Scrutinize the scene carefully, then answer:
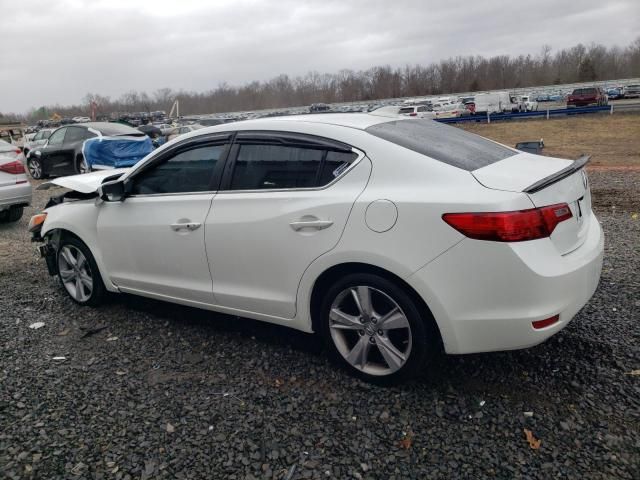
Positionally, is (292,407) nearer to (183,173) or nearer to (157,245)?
(157,245)

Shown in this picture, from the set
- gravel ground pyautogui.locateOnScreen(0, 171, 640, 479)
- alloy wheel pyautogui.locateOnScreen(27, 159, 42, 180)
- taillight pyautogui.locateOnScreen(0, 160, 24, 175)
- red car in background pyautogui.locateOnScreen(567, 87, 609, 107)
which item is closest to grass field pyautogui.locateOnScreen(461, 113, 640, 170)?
red car in background pyautogui.locateOnScreen(567, 87, 609, 107)

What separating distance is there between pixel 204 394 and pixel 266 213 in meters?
1.19

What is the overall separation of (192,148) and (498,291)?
237cm

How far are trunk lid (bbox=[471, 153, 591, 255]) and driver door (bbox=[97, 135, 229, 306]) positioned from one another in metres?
1.82

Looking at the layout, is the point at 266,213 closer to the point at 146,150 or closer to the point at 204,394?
the point at 204,394

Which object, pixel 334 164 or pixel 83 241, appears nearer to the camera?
pixel 334 164

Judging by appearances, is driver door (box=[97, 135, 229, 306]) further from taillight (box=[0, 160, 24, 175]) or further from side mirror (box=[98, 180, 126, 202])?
taillight (box=[0, 160, 24, 175])

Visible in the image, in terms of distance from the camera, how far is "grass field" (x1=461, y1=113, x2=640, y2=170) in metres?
17.5

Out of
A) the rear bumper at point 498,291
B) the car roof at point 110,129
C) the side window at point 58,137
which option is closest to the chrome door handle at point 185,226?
the rear bumper at point 498,291

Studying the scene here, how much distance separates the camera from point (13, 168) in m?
8.16

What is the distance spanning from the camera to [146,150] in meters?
13.5

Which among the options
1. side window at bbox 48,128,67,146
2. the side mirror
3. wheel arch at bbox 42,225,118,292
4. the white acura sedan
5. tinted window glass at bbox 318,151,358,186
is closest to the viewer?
the white acura sedan

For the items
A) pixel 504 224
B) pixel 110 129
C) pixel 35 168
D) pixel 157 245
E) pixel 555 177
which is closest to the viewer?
pixel 504 224

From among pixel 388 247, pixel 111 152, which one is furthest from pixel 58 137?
pixel 388 247
